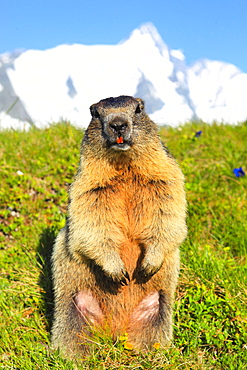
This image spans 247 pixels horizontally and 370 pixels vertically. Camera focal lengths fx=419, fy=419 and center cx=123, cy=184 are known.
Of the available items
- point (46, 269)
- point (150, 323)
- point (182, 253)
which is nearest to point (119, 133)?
point (150, 323)

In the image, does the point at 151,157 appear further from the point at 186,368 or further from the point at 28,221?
the point at 28,221

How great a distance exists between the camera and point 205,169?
20.2 feet

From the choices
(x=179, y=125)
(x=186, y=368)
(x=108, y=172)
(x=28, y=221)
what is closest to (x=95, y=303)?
(x=186, y=368)

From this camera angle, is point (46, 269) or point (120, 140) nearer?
point (120, 140)

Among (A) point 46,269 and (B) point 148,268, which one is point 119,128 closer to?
(B) point 148,268

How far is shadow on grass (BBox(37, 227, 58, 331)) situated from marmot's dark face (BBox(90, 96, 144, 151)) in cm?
178

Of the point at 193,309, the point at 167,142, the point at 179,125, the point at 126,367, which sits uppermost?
the point at 179,125

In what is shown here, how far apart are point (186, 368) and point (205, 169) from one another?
357cm

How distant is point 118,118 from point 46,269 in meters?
2.04

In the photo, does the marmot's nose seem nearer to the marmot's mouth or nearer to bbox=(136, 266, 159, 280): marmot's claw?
the marmot's mouth

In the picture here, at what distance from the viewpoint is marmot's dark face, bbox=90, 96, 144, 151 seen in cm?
312

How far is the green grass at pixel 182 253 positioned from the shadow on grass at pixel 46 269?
0.4 inches

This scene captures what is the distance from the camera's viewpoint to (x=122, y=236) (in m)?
3.27

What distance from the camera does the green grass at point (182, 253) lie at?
10.7ft
